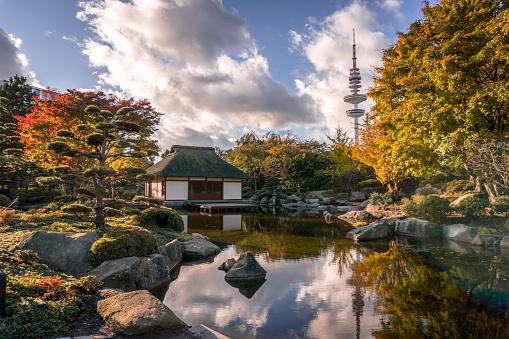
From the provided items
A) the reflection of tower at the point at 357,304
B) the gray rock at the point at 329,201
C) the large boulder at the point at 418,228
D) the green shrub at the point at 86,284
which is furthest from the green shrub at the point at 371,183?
the green shrub at the point at 86,284

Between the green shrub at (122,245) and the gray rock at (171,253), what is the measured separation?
2.25 ft

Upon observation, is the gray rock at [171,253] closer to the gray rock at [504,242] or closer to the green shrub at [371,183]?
the gray rock at [504,242]

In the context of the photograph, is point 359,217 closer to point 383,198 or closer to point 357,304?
point 383,198

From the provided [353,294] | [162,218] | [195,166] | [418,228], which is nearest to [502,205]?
[418,228]

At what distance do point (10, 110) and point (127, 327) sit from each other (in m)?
29.5

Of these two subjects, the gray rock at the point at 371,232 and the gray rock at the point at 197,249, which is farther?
the gray rock at the point at 371,232

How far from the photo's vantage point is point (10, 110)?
81.9ft

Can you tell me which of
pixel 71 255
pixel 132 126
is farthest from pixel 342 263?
pixel 132 126

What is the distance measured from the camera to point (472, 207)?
1299cm

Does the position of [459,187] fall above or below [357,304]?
above

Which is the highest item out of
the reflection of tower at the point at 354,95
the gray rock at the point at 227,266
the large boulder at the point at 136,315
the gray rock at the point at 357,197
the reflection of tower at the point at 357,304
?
the reflection of tower at the point at 354,95

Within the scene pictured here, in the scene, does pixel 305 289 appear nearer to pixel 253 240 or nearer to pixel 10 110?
pixel 253 240

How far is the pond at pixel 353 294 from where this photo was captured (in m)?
4.84

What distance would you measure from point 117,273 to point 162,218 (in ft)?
17.2
